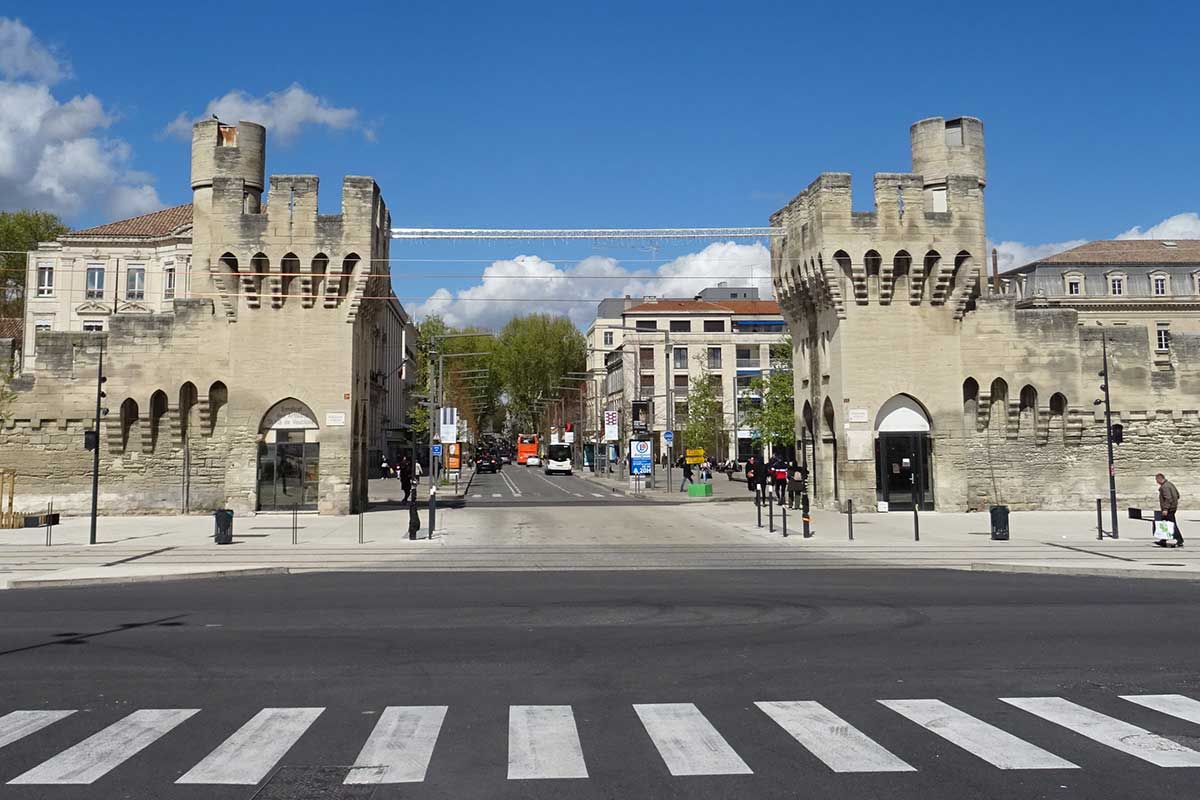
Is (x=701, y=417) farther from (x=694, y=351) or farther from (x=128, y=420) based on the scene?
(x=128, y=420)

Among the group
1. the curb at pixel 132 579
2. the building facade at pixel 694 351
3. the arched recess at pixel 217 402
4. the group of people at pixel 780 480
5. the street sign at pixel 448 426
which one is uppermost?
the building facade at pixel 694 351

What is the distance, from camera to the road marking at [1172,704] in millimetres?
7465

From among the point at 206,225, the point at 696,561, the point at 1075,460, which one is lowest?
the point at 696,561

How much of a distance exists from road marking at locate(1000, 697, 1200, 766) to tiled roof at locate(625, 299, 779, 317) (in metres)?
92.6

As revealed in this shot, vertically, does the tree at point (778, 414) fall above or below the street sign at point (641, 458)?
above

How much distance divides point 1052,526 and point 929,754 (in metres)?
23.3

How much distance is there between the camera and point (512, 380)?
389ft

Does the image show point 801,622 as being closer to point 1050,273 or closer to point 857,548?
point 857,548

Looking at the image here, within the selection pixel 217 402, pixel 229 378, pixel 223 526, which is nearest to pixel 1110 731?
pixel 223 526

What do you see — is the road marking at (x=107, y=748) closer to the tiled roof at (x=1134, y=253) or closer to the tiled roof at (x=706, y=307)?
the tiled roof at (x=1134, y=253)

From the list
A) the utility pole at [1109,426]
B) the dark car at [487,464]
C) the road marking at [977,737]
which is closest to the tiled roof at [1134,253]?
the utility pole at [1109,426]

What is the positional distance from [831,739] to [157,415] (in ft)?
98.3

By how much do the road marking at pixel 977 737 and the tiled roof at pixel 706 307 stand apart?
304 ft

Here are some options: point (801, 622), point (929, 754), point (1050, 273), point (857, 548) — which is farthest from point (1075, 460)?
point (1050, 273)
